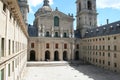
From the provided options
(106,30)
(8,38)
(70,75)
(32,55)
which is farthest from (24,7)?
(8,38)

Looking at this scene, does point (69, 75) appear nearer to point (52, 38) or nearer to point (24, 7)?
point (52, 38)

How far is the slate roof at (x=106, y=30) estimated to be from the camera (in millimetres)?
46719

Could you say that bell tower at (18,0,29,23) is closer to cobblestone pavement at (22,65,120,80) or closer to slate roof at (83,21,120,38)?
cobblestone pavement at (22,65,120,80)

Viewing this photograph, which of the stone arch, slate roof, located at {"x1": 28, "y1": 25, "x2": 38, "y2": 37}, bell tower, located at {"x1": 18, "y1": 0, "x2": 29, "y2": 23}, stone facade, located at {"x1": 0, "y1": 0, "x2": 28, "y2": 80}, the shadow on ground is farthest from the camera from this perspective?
the stone arch

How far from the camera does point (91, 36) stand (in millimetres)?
59938

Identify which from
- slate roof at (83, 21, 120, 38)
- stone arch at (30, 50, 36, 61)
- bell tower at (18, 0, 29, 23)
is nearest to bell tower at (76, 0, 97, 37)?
slate roof at (83, 21, 120, 38)

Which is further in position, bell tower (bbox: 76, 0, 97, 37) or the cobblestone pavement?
bell tower (bbox: 76, 0, 97, 37)

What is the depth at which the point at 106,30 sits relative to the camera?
5191 cm

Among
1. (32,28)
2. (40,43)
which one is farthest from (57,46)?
(32,28)

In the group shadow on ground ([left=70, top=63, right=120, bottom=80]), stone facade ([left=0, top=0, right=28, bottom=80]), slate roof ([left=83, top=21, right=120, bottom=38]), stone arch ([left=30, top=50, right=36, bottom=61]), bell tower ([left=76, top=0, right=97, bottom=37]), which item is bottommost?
shadow on ground ([left=70, top=63, right=120, bottom=80])

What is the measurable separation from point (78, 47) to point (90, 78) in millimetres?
30692

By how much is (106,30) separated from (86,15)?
15.9 metres

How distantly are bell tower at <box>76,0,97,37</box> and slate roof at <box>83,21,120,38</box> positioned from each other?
2.58 metres

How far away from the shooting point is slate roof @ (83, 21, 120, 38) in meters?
46.7
